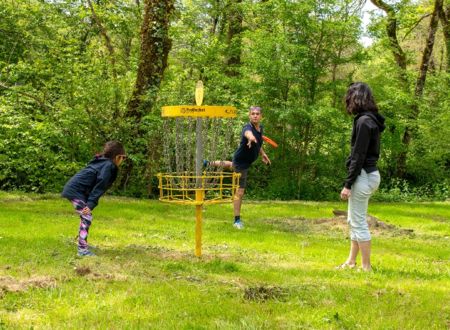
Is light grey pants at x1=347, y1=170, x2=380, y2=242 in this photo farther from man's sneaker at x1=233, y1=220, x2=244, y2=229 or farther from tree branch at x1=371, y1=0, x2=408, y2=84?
tree branch at x1=371, y1=0, x2=408, y2=84

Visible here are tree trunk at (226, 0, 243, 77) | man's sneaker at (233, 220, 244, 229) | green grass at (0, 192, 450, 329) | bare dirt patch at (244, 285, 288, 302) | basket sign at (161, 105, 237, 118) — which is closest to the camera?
green grass at (0, 192, 450, 329)

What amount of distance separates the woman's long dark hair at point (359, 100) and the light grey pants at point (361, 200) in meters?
0.69

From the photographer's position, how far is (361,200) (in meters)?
6.00

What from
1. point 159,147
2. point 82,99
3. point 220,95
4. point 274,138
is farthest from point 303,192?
point 82,99

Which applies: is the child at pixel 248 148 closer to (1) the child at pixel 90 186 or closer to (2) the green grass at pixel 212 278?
(2) the green grass at pixel 212 278

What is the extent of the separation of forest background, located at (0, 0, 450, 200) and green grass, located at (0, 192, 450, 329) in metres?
4.24

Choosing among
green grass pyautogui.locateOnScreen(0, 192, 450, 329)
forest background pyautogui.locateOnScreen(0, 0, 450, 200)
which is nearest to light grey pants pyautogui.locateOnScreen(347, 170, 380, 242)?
green grass pyautogui.locateOnScreen(0, 192, 450, 329)

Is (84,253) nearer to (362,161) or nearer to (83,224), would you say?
(83,224)

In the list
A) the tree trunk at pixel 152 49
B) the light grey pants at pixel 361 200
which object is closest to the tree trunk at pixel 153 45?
the tree trunk at pixel 152 49

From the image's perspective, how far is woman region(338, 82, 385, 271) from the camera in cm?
587

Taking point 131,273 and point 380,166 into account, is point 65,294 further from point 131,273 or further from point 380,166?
point 380,166

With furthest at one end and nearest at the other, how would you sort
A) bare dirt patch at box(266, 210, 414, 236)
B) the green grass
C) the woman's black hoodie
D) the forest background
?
the forest background, bare dirt patch at box(266, 210, 414, 236), the woman's black hoodie, the green grass

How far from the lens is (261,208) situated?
43.1 feet

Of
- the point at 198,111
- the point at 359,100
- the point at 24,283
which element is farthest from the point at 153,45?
the point at 24,283
